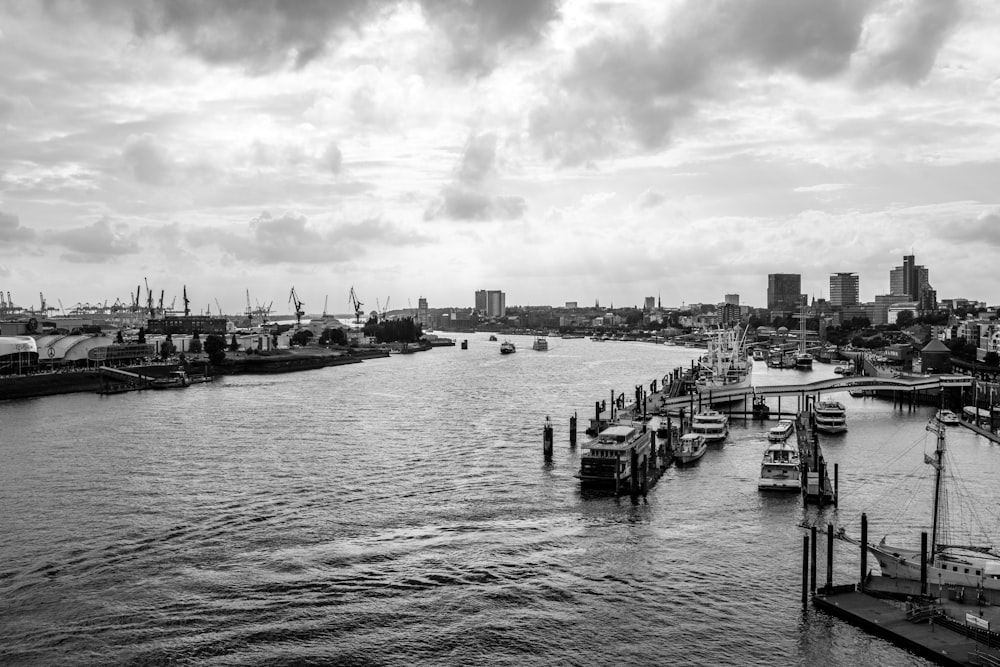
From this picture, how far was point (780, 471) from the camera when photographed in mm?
23031

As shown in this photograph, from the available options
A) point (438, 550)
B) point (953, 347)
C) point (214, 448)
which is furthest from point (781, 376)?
point (438, 550)

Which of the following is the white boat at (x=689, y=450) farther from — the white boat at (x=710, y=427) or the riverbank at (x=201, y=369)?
the riverbank at (x=201, y=369)

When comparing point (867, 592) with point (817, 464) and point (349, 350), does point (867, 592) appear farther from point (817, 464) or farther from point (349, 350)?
point (349, 350)

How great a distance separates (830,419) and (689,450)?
9.66m

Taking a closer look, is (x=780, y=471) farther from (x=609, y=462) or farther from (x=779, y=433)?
(x=779, y=433)

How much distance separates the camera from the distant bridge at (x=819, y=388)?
3938 cm

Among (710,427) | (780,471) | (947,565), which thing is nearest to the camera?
(947,565)

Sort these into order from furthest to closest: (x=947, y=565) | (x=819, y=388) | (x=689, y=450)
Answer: (x=819, y=388) < (x=689, y=450) < (x=947, y=565)

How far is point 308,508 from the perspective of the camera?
20.8 metres

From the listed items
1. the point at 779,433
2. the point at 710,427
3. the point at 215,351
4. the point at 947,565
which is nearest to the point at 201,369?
the point at 215,351

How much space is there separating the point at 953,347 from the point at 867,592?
224 ft

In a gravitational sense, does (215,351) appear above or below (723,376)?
above

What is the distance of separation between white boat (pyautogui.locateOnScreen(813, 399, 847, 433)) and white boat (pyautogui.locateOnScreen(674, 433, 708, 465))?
24.7 ft

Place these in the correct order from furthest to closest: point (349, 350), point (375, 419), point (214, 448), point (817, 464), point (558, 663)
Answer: point (349, 350)
point (375, 419)
point (214, 448)
point (817, 464)
point (558, 663)
